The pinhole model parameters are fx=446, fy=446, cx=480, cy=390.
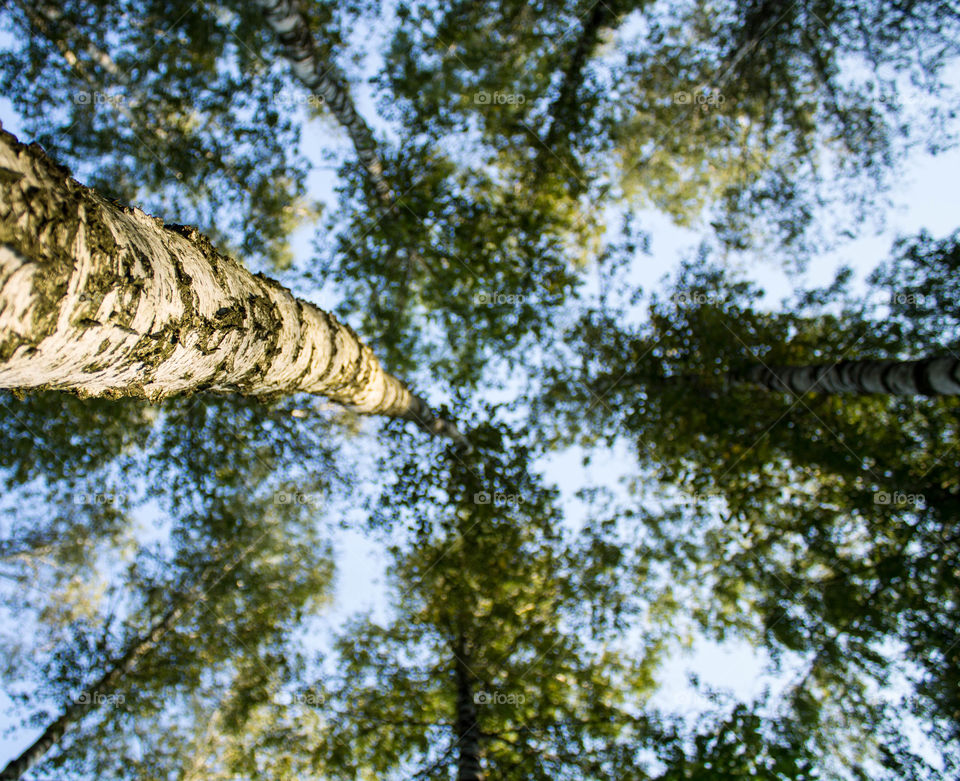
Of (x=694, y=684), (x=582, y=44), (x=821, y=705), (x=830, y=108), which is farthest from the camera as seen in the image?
(x=582, y=44)

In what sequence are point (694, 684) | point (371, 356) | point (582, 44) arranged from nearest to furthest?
point (371, 356)
point (694, 684)
point (582, 44)

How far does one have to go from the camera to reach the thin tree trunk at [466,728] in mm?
6907

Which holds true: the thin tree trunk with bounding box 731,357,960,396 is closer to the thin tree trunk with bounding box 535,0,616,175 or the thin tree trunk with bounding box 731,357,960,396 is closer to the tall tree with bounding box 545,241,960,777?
the tall tree with bounding box 545,241,960,777

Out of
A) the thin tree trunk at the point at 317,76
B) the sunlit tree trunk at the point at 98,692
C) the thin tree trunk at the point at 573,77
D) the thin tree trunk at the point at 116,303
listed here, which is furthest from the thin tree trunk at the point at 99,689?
the thin tree trunk at the point at 573,77

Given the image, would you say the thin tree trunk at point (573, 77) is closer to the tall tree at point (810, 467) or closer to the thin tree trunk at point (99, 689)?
the tall tree at point (810, 467)

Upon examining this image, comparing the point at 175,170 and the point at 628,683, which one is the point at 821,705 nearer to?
the point at 628,683

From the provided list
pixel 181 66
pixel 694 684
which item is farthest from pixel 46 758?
pixel 181 66

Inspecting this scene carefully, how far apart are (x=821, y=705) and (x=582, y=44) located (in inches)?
507

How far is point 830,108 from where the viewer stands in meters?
8.30

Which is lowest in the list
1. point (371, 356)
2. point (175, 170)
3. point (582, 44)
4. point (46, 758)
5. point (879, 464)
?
point (46, 758)

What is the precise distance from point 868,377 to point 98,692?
13.5 meters

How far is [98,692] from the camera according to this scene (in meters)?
8.24

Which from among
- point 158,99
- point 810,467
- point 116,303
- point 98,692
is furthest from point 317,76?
point 98,692

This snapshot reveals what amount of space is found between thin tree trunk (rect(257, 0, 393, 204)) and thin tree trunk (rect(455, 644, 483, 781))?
8735 millimetres
